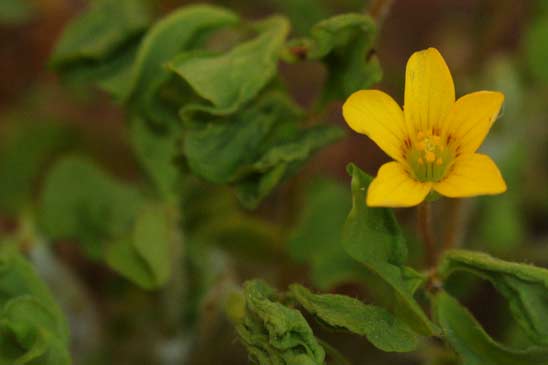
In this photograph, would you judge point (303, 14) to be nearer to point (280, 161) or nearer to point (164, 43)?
point (164, 43)

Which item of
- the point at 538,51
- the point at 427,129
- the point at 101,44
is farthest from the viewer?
the point at 538,51

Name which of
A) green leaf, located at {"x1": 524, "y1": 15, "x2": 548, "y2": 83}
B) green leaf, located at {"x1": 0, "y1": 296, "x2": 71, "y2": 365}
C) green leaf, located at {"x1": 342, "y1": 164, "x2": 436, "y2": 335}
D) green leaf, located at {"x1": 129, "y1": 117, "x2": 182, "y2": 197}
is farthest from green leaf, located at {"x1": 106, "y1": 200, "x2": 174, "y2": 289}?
green leaf, located at {"x1": 524, "y1": 15, "x2": 548, "y2": 83}

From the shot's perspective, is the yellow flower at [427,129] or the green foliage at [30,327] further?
the green foliage at [30,327]

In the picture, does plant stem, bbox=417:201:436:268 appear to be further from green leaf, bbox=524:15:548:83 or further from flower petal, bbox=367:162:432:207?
green leaf, bbox=524:15:548:83

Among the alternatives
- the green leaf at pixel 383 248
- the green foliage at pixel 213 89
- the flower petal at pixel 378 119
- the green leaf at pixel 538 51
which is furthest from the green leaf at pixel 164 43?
the green leaf at pixel 538 51

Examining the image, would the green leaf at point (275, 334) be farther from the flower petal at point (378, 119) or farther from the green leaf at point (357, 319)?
the flower petal at point (378, 119)

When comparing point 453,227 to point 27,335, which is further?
point 453,227

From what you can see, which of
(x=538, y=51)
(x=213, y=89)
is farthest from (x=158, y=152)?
(x=538, y=51)

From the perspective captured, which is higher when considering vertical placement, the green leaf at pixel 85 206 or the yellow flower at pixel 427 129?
the yellow flower at pixel 427 129
